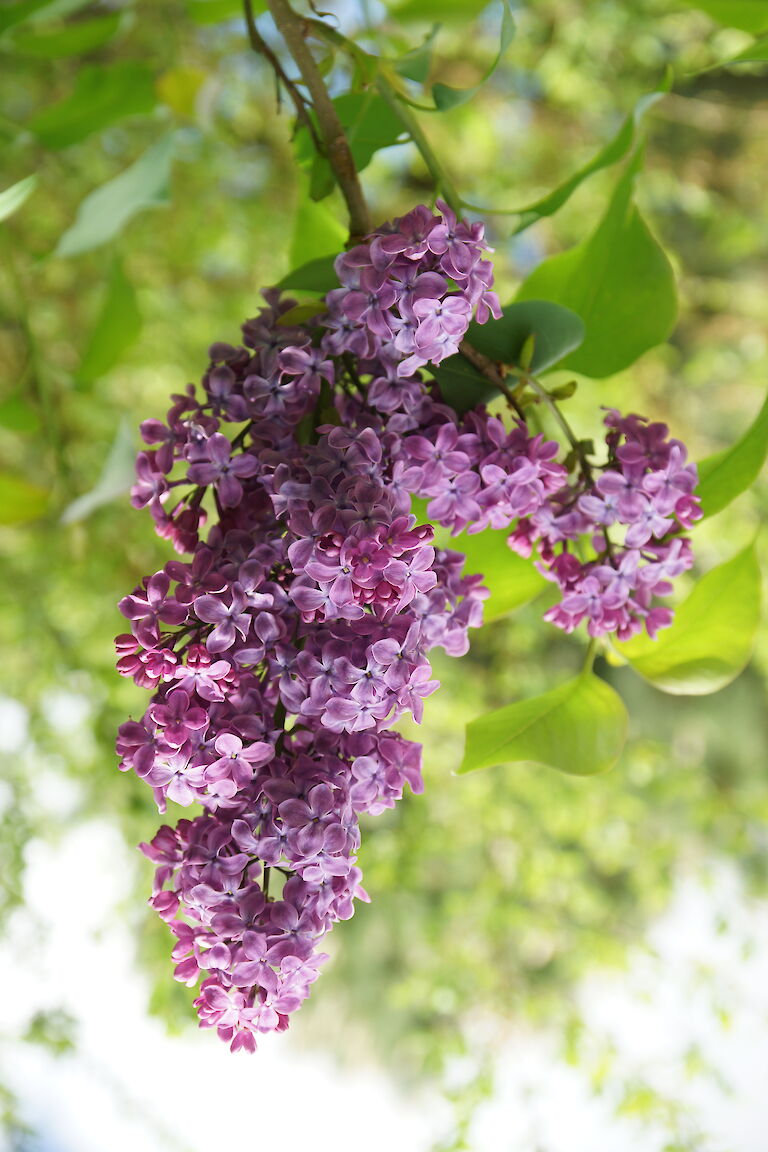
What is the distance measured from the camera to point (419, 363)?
Result: 187mm

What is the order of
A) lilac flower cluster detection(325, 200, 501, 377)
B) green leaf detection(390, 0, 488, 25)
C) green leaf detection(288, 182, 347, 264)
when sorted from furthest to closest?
1. green leaf detection(390, 0, 488, 25)
2. green leaf detection(288, 182, 347, 264)
3. lilac flower cluster detection(325, 200, 501, 377)

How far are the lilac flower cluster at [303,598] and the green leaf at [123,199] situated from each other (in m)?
0.14

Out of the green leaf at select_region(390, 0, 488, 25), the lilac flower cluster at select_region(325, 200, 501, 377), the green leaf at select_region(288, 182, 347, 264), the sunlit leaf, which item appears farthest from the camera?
the sunlit leaf

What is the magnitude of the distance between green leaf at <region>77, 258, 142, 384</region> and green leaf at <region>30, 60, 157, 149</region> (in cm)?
7

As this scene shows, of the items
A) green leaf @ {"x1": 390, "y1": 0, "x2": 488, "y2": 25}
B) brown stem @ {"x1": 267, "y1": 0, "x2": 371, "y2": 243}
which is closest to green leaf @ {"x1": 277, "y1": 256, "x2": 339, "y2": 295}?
brown stem @ {"x1": 267, "y1": 0, "x2": 371, "y2": 243}

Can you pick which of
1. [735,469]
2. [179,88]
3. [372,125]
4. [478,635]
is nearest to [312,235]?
[372,125]

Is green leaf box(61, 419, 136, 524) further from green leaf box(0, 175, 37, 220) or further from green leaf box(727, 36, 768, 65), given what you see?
green leaf box(727, 36, 768, 65)

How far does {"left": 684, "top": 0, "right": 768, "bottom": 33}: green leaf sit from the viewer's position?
0.28 meters

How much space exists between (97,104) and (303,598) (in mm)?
327

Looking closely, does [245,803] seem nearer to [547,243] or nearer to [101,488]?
[101,488]

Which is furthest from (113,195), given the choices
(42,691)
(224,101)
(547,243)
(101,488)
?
(547,243)

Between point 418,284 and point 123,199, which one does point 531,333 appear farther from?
point 123,199

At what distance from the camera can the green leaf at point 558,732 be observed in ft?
0.81

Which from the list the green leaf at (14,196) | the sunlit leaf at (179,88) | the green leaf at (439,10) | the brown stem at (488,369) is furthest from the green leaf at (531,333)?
the sunlit leaf at (179,88)
